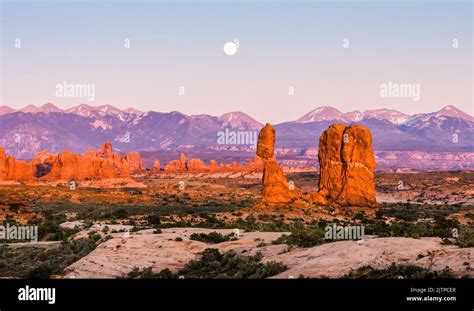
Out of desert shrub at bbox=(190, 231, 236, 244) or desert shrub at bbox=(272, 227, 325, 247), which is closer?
desert shrub at bbox=(272, 227, 325, 247)

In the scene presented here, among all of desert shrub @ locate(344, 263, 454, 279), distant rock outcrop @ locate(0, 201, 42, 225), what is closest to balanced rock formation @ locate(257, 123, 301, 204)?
distant rock outcrop @ locate(0, 201, 42, 225)

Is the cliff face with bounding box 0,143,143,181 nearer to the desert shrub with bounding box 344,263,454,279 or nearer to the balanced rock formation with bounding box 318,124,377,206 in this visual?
the balanced rock formation with bounding box 318,124,377,206

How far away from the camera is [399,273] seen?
952 inches

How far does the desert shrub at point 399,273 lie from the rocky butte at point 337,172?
130 feet

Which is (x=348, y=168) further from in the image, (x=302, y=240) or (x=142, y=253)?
(x=142, y=253)

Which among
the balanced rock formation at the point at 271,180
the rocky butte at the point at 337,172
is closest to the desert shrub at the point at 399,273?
the balanced rock formation at the point at 271,180

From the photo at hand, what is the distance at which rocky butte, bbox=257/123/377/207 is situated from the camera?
65.4 meters

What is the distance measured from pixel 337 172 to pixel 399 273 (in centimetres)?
4510

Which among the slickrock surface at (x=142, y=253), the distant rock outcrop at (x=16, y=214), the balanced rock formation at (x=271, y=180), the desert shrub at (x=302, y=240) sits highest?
the balanced rock formation at (x=271, y=180)

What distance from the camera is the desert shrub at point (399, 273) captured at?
23.0 meters

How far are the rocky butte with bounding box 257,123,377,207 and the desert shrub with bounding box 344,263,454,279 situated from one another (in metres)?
39.6

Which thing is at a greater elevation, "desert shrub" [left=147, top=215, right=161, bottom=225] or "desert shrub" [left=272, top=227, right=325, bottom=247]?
"desert shrub" [left=272, top=227, right=325, bottom=247]

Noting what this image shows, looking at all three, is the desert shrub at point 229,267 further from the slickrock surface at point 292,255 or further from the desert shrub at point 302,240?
the desert shrub at point 302,240
